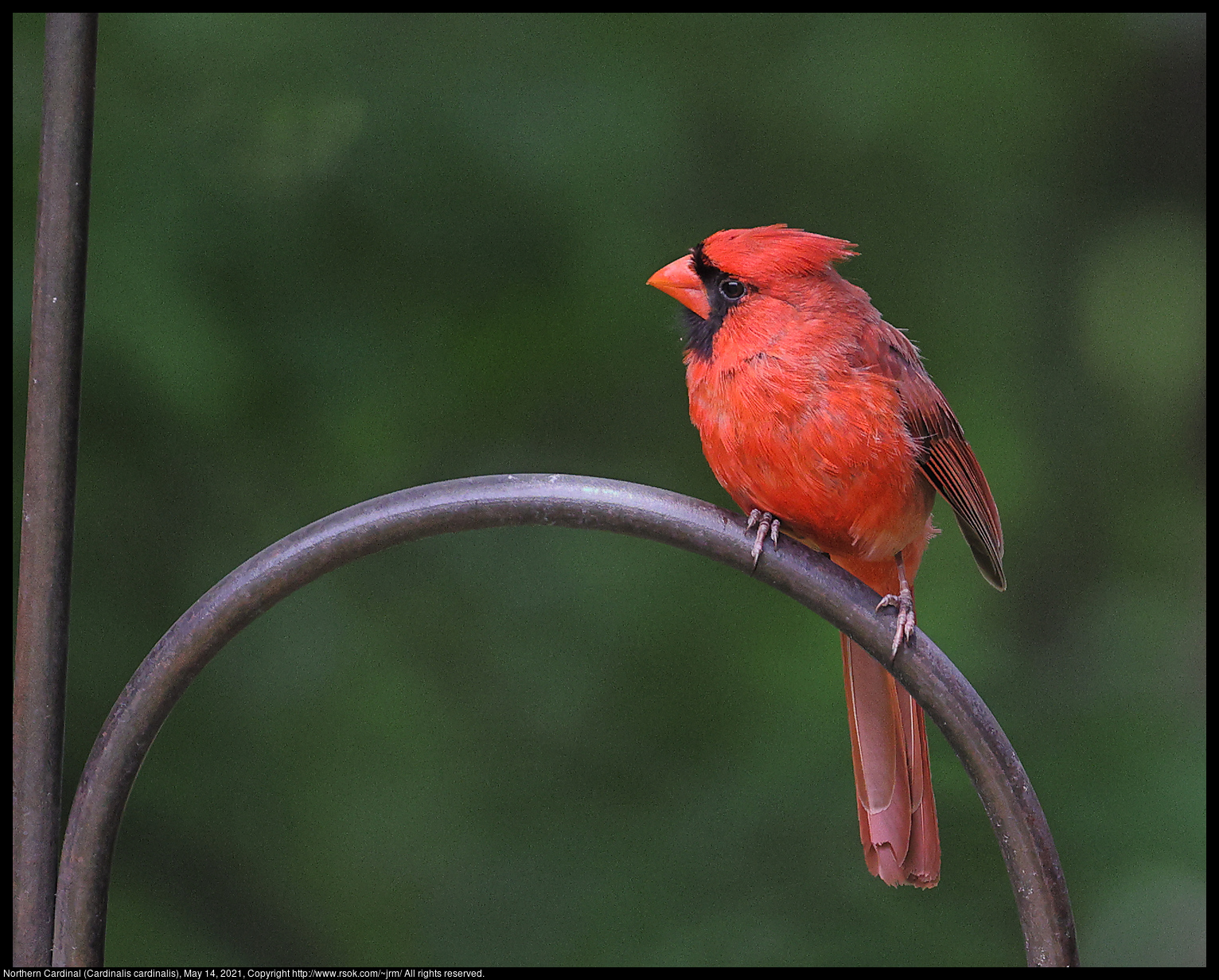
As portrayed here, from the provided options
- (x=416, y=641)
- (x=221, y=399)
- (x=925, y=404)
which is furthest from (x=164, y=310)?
(x=925, y=404)

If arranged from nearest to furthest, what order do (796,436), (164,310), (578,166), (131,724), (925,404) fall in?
1. (131,724)
2. (796,436)
3. (925,404)
4. (164,310)
5. (578,166)

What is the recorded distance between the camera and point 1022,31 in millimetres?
2287

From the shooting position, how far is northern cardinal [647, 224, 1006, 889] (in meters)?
1.31

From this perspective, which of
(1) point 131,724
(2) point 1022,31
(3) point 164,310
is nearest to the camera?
(1) point 131,724

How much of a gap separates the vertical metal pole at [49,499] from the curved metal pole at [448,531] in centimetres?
3

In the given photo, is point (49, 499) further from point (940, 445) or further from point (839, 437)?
point (940, 445)

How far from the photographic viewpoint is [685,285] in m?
1.45

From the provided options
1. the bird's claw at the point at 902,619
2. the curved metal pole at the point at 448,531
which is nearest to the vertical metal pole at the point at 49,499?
the curved metal pole at the point at 448,531

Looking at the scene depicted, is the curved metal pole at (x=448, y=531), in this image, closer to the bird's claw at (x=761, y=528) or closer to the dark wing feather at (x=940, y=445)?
the bird's claw at (x=761, y=528)

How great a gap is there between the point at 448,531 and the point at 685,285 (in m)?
0.57

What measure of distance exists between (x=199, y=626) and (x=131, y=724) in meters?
0.09

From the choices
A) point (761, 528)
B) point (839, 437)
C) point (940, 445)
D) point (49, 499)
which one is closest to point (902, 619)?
point (761, 528)
